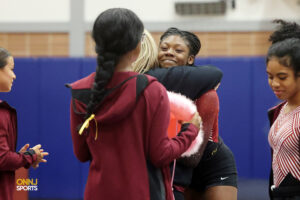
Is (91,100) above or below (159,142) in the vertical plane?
above

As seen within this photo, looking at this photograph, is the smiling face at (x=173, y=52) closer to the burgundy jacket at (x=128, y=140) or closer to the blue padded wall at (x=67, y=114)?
the burgundy jacket at (x=128, y=140)

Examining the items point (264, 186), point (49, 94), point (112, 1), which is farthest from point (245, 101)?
point (112, 1)

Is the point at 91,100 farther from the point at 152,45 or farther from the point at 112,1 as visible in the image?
the point at 112,1

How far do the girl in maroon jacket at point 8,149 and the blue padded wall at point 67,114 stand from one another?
2.23 meters

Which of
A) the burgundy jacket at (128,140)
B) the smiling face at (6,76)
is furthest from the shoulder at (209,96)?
the smiling face at (6,76)

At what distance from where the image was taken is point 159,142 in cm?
166

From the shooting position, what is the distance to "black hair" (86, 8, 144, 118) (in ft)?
5.40

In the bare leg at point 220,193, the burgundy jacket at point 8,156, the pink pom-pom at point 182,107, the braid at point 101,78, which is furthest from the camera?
the bare leg at point 220,193

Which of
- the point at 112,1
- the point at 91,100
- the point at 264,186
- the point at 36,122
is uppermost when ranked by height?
the point at 112,1

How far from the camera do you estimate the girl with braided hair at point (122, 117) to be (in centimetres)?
164

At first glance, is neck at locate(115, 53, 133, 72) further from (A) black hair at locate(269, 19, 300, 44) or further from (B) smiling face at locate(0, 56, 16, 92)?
(B) smiling face at locate(0, 56, 16, 92)

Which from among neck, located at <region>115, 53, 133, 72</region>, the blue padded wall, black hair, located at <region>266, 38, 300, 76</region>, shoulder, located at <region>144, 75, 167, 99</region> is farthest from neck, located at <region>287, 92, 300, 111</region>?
the blue padded wall

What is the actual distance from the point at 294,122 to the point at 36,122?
3.34 meters

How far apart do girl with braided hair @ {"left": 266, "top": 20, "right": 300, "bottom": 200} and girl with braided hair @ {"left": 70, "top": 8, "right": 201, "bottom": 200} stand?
578 mm
